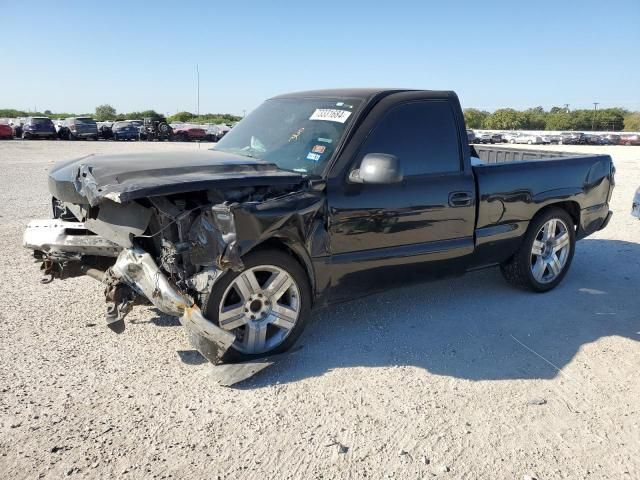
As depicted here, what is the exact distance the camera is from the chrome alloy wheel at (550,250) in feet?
17.1

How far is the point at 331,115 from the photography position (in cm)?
417

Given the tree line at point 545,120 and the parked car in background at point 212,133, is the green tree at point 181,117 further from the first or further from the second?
the parked car in background at point 212,133

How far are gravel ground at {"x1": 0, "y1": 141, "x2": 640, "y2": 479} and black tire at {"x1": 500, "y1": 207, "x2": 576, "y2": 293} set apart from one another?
0.92 ft

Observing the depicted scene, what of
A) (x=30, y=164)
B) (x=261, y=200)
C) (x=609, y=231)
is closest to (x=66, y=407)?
(x=261, y=200)

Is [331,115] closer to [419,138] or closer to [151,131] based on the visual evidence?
[419,138]

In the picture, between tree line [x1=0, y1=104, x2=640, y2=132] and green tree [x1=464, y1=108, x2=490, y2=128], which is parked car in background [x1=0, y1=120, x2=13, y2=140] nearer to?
tree line [x1=0, y1=104, x2=640, y2=132]

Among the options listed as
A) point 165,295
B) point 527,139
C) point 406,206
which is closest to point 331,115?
point 406,206

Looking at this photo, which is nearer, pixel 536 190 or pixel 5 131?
pixel 536 190

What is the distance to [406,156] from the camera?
13.7 feet

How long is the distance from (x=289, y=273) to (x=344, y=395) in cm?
87

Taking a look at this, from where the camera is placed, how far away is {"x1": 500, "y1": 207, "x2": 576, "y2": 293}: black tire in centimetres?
511

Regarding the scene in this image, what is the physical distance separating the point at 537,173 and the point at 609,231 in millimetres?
4072

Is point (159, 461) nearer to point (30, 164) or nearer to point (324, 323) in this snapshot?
point (324, 323)

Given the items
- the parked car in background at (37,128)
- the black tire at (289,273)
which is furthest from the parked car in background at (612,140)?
the black tire at (289,273)
